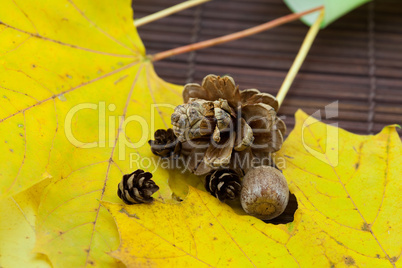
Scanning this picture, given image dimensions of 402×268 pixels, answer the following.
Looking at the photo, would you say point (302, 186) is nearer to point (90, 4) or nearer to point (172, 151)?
point (172, 151)

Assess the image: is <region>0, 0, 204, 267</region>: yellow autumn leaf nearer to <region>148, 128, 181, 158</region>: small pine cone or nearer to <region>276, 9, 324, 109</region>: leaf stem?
<region>148, 128, 181, 158</region>: small pine cone

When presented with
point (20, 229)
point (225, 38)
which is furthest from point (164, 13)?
point (20, 229)

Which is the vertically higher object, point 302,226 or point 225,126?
point 225,126

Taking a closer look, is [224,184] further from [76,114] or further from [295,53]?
[295,53]

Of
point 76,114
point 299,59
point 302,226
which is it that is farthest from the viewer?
point 299,59

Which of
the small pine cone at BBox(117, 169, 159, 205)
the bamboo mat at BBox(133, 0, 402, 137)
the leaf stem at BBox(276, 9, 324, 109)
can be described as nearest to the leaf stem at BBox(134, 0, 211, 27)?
the bamboo mat at BBox(133, 0, 402, 137)

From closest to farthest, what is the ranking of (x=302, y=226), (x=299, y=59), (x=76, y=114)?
(x=302, y=226) → (x=76, y=114) → (x=299, y=59)

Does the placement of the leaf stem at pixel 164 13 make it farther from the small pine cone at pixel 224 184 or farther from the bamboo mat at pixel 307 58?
the small pine cone at pixel 224 184

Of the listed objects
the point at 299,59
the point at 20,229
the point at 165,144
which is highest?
the point at 299,59
